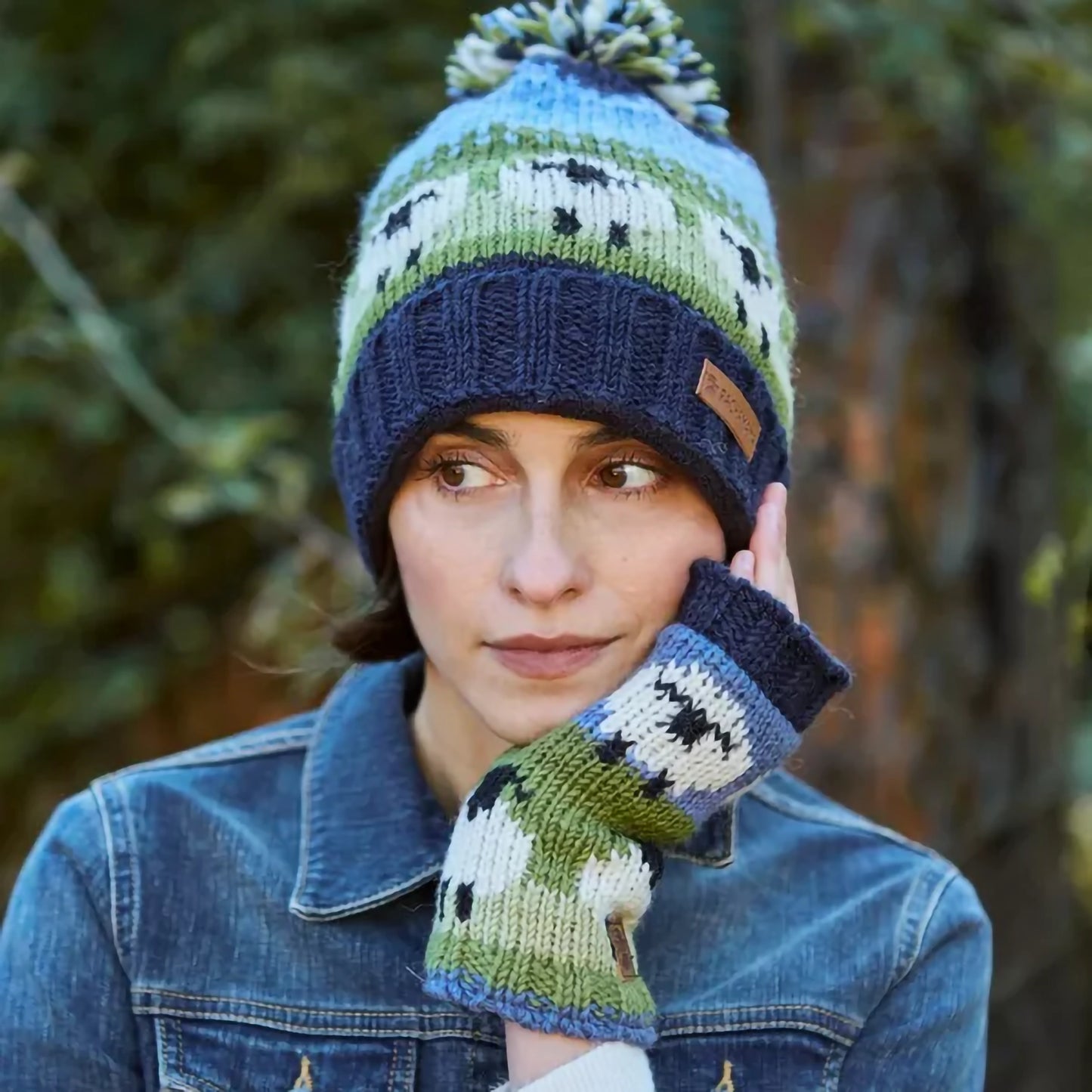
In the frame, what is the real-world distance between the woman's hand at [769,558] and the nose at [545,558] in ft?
0.71

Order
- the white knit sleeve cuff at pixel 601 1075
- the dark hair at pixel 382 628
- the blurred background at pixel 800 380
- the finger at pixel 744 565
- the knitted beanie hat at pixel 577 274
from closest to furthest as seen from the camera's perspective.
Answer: the white knit sleeve cuff at pixel 601 1075
the knitted beanie hat at pixel 577 274
the finger at pixel 744 565
the dark hair at pixel 382 628
the blurred background at pixel 800 380

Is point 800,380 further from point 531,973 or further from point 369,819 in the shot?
point 531,973

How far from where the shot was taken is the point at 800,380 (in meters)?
2.69

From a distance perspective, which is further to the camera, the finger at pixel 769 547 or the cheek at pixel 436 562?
the finger at pixel 769 547

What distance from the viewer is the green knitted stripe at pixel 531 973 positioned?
147 centimetres

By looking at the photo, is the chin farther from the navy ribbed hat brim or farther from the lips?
the navy ribbed hat brim

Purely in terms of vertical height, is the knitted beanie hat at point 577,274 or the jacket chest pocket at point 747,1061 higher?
the knitted beanie hat at point 577,274

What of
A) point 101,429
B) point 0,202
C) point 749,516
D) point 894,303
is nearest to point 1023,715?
point 894,303

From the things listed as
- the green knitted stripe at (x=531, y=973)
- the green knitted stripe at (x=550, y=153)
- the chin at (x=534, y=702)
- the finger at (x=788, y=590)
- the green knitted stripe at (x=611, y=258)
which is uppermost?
the green knitted stripe at (x=550, y=153)

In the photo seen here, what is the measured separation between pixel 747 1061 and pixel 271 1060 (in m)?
0.59

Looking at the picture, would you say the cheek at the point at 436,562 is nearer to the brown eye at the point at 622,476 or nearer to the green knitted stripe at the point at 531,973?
the brown eye at the point at 622,476

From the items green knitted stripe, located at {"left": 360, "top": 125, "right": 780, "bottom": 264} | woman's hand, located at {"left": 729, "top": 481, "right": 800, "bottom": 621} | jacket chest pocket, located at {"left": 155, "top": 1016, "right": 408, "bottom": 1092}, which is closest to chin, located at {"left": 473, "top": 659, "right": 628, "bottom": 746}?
woman's hand, located at {"left": 729, "top": 481, "right": 800, "bottom": 621}

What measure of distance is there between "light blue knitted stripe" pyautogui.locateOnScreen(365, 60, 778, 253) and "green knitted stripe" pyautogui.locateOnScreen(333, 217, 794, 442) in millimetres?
138

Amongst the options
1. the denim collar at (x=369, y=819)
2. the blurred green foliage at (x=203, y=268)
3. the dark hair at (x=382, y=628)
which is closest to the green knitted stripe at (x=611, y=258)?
the dark hair at (x=382, y=628)
